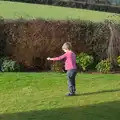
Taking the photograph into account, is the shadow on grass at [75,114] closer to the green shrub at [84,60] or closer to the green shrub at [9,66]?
the green shrub at [9,66]

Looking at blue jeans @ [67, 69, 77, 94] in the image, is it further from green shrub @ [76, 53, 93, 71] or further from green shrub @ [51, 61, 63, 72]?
green shrub @ [76, 53, 93, 71]

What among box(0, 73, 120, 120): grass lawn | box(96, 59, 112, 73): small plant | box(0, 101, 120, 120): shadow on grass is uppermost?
box(96, 59, 112, 73): small plant

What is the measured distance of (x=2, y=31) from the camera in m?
18.3

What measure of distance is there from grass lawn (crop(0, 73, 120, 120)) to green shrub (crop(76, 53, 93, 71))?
1.72 metres

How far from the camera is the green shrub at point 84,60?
60.9 feet

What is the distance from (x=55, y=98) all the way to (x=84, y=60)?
5862 mm

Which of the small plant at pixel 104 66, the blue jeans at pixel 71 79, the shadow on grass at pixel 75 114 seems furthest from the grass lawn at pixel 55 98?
the small plant at pixel 104 66

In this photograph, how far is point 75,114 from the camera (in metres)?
11.3

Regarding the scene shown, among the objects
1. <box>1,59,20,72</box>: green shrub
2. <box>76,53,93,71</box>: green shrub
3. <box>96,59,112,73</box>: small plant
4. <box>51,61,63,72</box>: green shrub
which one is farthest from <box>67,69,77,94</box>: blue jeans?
<box>96,59,112,73</box>: small plant

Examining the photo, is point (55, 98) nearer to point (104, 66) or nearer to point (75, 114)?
point (75, 114)

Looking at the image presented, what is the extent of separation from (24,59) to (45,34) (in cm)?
128

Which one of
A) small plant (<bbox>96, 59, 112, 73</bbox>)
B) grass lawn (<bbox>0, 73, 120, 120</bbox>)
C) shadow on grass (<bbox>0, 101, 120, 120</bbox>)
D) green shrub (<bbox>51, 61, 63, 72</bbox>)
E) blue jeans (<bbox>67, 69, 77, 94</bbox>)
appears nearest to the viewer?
shadow on grass (<bbox>0, 101, 120, 120</bbox>)

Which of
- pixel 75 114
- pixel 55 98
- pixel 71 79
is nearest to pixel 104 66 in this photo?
pixel 71 79

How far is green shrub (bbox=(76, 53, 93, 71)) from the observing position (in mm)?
18573
